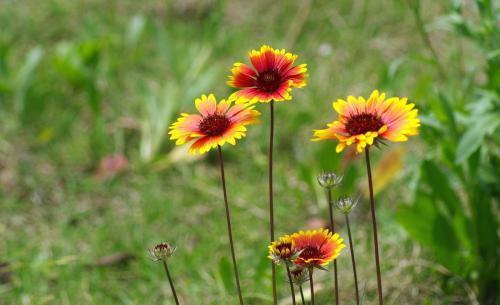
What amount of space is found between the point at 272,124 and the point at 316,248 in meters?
0.21

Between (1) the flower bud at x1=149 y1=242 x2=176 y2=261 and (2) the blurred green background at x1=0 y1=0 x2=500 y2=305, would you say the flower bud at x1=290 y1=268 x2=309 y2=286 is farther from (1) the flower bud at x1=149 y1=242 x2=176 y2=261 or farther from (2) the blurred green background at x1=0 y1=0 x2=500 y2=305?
(2) the blurred green background at x1=0 y1=0 x2=500 y2=305

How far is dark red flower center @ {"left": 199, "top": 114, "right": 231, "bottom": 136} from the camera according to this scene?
1.18 meters

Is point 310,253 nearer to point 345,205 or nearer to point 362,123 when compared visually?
point 345,205

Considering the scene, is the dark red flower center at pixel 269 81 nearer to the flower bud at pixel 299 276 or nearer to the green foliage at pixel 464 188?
the flower bud at pixel 299 276

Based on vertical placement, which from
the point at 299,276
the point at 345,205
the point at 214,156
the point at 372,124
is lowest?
the point at 299,276

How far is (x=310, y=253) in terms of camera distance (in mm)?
1170

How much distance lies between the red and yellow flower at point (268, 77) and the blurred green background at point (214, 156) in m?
0.66

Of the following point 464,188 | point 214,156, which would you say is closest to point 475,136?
point 464,188

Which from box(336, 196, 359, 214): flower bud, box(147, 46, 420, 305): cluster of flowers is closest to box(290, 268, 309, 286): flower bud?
box(147, 46, 420, 305): cluster of flowers

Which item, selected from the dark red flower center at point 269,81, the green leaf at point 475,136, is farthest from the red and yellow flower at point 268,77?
the green leaf at point 475,136

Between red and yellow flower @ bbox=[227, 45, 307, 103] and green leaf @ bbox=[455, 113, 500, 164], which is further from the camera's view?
green leaf @ bbox=[455, 113, 500, 164]

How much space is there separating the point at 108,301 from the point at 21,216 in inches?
20.5

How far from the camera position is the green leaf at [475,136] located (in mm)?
1681

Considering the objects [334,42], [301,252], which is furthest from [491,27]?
[334,42]
